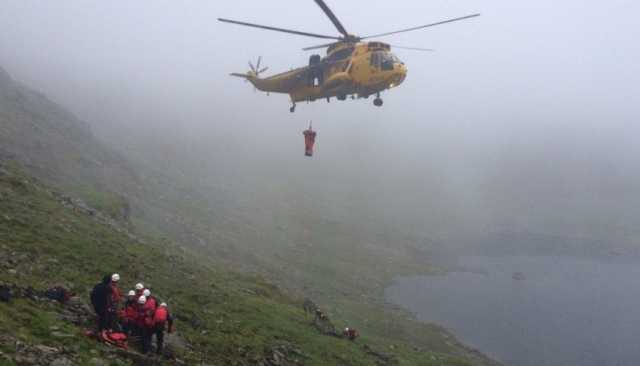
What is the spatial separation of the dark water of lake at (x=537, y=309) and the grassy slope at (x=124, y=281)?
137 ft

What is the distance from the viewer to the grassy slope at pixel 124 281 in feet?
55.2

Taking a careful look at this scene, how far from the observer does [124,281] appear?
2539cm

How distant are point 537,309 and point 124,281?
89.4 meters

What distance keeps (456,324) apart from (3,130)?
78967 mm

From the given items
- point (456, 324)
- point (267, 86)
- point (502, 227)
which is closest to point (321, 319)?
point (267, 86)

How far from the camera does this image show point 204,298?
2867 cm

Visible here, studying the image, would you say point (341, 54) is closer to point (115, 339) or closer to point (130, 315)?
point (130, 315)

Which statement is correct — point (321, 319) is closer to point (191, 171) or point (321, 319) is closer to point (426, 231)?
point (191, 171)

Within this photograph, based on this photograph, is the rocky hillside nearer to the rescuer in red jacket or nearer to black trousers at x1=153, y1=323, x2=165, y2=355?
the rescuer in red jacket

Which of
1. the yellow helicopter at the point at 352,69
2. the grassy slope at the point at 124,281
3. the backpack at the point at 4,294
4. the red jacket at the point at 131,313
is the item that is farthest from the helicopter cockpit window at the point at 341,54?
the backpack at the point at 4,294

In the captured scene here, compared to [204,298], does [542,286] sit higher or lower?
lower

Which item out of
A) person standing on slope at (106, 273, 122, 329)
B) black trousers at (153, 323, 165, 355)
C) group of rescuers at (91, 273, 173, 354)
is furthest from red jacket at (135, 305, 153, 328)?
person standing on slope at (106, 273, 122, 329)

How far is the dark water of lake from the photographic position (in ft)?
234

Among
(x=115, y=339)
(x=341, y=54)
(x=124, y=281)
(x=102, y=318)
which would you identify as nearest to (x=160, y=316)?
(x=115, y=339)
